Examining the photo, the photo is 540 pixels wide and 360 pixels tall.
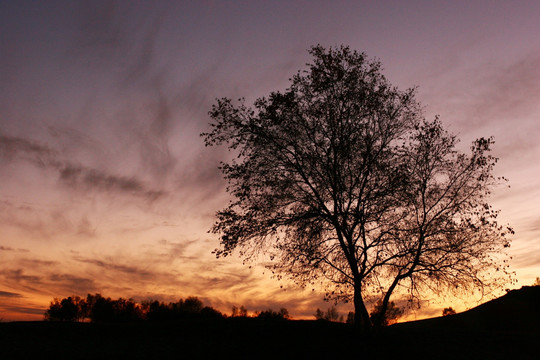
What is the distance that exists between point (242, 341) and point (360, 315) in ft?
22.9

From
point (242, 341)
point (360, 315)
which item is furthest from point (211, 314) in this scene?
point (360, 315)

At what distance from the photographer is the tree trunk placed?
23.0 meters

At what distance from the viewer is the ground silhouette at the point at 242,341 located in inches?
757

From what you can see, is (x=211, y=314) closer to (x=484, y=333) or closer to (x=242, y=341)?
(x=242, y=341)

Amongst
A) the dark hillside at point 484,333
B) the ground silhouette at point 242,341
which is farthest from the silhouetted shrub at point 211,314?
the dark hillside at point 484,333

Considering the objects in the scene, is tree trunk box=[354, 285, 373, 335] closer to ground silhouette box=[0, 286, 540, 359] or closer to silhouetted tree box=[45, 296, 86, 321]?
ground silhouette box=[0, 286, 540, 359]

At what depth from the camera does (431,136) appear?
2459cm

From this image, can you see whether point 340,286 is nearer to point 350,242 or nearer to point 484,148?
point 350,242

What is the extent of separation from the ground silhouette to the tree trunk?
56 centimetres

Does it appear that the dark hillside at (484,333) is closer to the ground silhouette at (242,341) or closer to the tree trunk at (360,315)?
the ground silhouette at (242,341)

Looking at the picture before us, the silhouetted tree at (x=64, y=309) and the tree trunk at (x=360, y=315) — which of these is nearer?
the tree trunk at (x=360, y=315)

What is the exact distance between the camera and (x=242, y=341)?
21438 mm

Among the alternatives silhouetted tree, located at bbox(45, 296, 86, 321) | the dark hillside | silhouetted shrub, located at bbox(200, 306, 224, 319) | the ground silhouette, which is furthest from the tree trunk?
silhouetted tree, located at bbox(45, 296, 86, 321)

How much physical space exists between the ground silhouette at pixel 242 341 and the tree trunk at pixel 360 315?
0.56m
